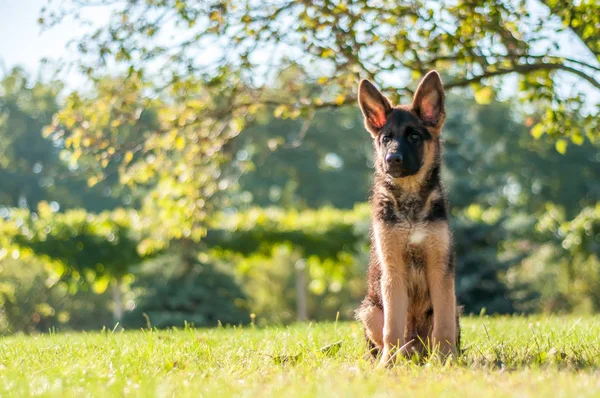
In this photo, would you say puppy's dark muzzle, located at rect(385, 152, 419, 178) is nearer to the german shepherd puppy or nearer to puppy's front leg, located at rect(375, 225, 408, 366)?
the german shepherd puppy

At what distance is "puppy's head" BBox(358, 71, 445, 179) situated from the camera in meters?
5.58

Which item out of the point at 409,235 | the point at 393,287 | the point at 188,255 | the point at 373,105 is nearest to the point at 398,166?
the point at 409,235

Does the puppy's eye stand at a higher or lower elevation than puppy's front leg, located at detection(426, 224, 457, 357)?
higher

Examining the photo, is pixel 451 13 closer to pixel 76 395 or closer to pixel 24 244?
pixel 76 395

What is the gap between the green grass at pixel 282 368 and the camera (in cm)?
411

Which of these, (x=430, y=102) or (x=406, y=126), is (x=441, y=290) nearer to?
(x=406, y=126)

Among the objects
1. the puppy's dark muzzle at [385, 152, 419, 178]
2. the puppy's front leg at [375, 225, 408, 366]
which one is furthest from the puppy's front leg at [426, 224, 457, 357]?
the puppy's dark muzzle at [385, 152, 419, 178]

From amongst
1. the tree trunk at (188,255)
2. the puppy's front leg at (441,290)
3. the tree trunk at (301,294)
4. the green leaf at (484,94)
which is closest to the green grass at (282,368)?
the puppy's front leg at (441,290)

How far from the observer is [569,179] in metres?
43.6

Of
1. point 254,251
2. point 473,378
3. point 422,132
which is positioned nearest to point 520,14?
point 422,132

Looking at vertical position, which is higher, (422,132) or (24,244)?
(422,132)

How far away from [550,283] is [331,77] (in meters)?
20.2

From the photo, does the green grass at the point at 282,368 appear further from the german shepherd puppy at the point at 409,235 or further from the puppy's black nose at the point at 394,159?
the puppy's black nose at the point at 394,159

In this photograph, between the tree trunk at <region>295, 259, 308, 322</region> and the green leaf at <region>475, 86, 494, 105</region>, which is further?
the tree trunk at <region>295, 259, 308, 322</region>
